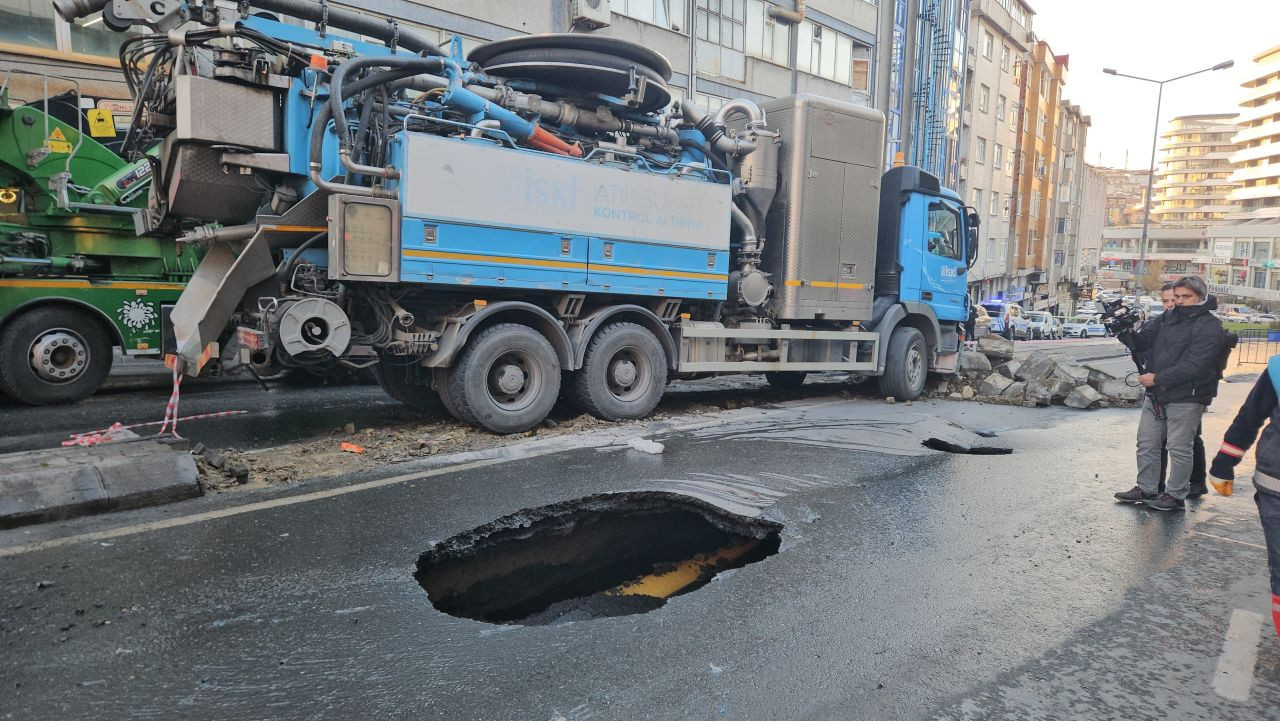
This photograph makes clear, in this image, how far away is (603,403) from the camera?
7.58 m

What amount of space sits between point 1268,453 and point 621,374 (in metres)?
5.36

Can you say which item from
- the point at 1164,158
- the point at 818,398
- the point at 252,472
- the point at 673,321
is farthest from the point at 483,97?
the point at 1164,158

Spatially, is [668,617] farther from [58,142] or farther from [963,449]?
[58,142]

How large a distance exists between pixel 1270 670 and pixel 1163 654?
1.26ft

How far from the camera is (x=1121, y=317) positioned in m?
5.85

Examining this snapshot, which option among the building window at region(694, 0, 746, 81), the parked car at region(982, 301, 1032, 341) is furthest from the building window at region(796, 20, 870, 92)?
the parked car at region(982, 301, 1032, 341)

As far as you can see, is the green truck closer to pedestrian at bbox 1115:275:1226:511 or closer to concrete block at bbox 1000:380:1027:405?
pedestrian at bbox 1115:275:1226:511

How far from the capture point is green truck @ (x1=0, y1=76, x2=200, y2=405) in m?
7.70

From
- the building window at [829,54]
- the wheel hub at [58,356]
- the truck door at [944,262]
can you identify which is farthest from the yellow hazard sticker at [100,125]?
the building window at [829,54]

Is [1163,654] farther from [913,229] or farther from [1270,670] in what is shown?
[913,229]

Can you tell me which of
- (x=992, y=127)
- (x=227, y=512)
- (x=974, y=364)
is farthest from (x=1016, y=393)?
(x=992, y=127)

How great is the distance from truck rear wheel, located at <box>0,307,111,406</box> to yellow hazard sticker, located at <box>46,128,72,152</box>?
73.1 inches

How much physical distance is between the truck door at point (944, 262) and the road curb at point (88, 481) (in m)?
9.20

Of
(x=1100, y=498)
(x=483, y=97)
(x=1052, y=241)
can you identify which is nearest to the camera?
(x=1100, y=498)
